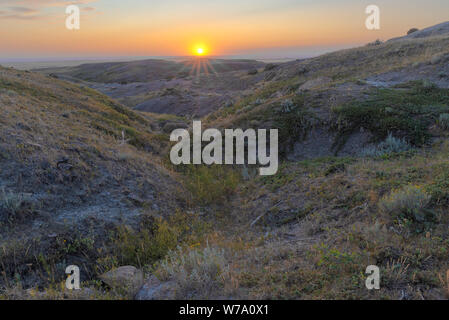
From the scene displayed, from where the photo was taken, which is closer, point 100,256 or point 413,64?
point 100,256

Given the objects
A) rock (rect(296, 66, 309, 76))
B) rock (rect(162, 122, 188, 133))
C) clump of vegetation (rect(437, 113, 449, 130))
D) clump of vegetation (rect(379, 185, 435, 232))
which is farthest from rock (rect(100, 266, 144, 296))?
rock (rect(296, 66, 309, 76))

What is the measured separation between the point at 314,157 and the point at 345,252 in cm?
664

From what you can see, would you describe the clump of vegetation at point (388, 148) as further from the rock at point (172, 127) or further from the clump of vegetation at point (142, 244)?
the rock at point (172, 127)

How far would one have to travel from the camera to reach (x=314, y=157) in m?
10.4

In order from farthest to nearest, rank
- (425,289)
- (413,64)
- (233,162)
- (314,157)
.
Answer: (413,64) → (233,162) → (314,157) → (425,289)

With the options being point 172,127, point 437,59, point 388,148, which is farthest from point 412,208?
point 172,127

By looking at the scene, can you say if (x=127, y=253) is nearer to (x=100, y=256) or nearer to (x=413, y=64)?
(x=100, y=256)

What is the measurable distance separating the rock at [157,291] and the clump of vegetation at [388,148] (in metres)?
7.41

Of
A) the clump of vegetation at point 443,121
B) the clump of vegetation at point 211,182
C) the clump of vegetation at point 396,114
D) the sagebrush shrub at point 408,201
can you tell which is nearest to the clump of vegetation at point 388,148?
the clump of vegetation at point 396,114

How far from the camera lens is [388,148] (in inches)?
365

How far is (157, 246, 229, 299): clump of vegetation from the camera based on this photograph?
3.70 metres

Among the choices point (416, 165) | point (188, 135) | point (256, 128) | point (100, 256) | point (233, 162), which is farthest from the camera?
point (188, 135)

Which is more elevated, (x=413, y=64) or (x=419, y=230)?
(x=413, y=64)

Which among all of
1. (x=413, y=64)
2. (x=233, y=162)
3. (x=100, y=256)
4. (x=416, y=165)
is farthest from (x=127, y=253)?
(x=413, y=64)
